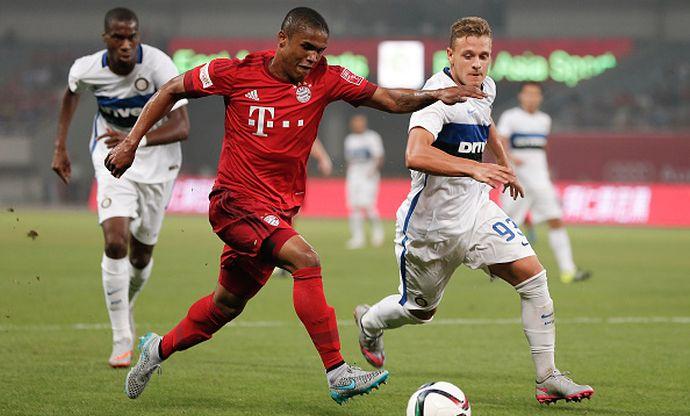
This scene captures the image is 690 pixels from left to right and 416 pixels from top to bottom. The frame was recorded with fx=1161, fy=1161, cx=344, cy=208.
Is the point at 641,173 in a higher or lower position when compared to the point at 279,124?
lower

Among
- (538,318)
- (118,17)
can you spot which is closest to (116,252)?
(118,17)

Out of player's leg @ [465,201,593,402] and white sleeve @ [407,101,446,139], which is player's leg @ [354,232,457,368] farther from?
white sleeve @ [407,101,446,139]

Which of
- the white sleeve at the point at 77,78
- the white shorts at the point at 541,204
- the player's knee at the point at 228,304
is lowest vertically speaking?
the white shorts at the point at 541,204

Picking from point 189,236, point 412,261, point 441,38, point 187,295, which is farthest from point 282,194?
point 441,38

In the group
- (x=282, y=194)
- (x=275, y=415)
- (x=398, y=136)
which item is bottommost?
(x=398, y=136)

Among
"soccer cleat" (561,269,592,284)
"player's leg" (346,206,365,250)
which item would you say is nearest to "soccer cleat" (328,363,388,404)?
"soccer cleat" (561,269,592,284)

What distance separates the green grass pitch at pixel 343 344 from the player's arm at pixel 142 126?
4.38 feet

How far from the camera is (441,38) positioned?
1555 inches

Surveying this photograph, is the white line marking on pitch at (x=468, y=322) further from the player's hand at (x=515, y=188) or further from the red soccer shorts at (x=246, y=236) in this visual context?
the player's hand at (x=515, y=188)

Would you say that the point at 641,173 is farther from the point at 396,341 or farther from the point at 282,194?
the point at 282,194

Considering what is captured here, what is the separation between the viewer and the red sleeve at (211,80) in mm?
6191

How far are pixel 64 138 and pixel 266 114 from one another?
9.13 feet

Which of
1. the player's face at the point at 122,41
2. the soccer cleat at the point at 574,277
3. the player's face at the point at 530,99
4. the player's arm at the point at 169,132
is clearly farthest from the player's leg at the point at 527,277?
the player's face at the point at 530,99

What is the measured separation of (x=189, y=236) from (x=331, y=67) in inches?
702
